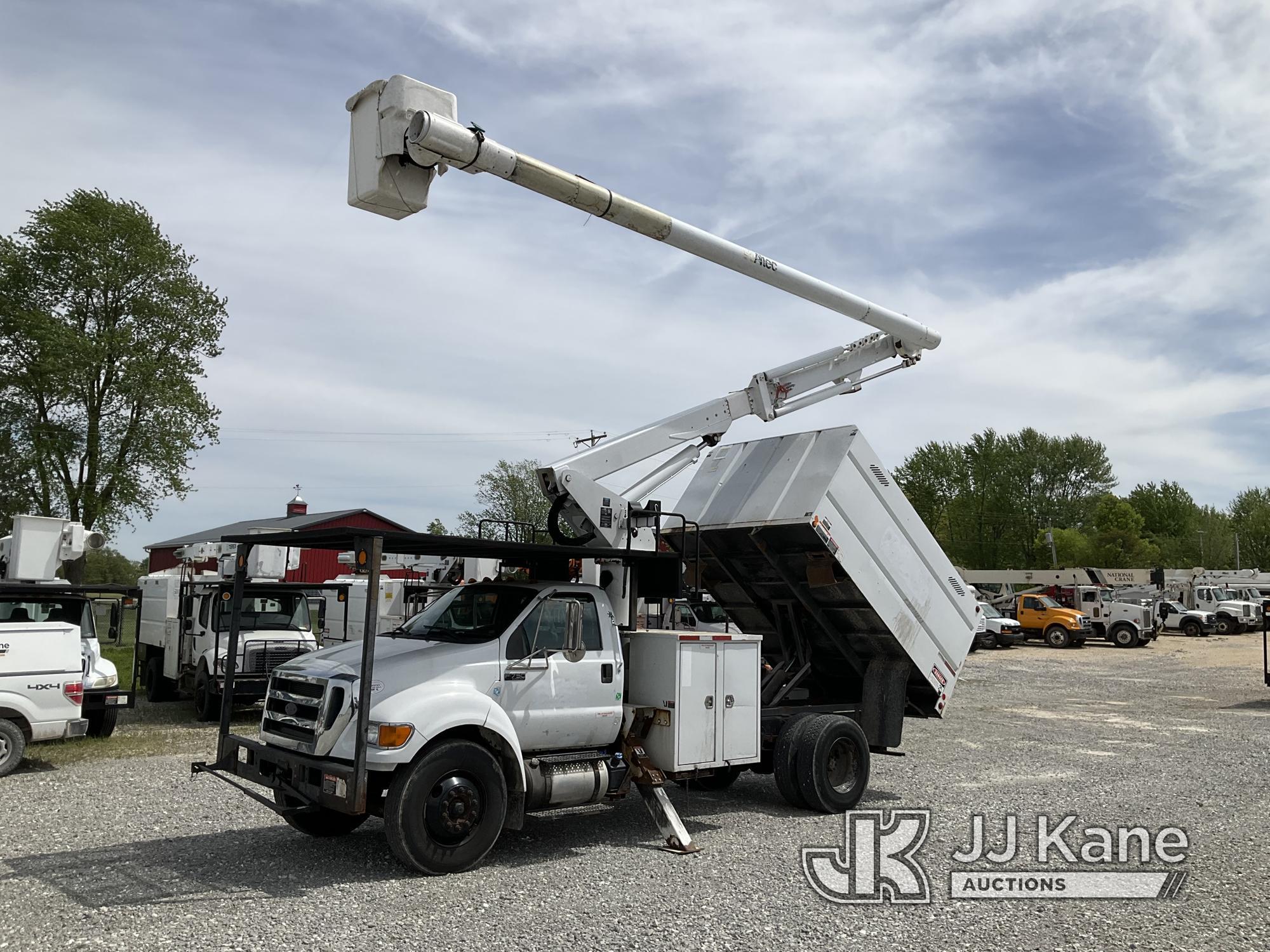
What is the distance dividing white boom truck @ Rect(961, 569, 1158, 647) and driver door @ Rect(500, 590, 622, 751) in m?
33.9

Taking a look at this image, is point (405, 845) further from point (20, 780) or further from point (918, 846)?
point (20, 780)

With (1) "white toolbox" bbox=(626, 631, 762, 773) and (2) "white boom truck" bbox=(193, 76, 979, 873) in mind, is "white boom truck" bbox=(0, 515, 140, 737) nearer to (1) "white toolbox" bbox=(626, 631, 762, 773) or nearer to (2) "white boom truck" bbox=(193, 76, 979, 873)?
(2) "white boom truck" bbox=(193, 76, 979, 873)

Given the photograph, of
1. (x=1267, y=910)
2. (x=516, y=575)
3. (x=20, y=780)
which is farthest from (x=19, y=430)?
(x=1267, y=910)

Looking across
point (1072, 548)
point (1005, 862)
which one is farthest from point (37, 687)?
point (1072, 548)

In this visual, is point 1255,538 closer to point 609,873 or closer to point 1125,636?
point 1125,636

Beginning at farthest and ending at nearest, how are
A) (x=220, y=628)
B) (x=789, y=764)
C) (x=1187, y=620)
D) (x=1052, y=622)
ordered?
(x=1187, y=620) < (x=1052, y=622) < (x=220, y=628) < (x=789, y=764)

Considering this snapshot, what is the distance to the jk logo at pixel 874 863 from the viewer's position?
6.74 meters

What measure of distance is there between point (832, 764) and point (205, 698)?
10502mm

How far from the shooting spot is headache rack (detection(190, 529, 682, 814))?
6547 mm

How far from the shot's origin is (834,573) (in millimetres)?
9758

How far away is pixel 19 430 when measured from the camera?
101 feet

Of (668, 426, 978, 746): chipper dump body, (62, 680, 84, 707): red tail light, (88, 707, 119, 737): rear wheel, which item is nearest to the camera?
(668, 426, 978, 746): chipper dump body

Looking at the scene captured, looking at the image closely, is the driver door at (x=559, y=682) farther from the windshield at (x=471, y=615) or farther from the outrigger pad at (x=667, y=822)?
the outrigger pad at (x=667, y=822)

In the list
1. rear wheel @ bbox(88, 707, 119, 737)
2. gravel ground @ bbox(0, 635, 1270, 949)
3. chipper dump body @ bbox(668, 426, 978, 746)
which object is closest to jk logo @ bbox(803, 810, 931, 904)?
gravel ground @ bbox(0, 635, 1270, 949)
